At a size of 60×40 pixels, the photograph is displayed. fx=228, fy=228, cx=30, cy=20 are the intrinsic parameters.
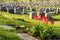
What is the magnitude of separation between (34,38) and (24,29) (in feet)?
5.97

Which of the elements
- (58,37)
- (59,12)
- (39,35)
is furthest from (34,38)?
(59,12)

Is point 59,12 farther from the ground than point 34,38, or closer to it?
closer to it

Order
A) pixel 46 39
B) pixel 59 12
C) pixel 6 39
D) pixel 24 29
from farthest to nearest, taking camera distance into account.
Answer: pixel 59 12, pixel 24 29, pixel 46 39, pixel 6 39

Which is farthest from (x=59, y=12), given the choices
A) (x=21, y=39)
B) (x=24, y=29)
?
(x=21, y=39)

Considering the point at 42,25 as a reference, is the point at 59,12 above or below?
below

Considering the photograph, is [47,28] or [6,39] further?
[47,28]

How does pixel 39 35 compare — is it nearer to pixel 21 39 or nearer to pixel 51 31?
pixel 51 31

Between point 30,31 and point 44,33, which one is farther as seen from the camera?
point 30,31

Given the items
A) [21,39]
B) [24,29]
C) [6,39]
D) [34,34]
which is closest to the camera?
[6,39]

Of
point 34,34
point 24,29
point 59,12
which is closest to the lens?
point 34,34

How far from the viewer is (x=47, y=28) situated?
10844 millimetres

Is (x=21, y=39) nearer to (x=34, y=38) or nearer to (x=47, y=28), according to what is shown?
(x=34, y=38)

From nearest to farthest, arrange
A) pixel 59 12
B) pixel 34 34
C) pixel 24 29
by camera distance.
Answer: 1. pixel 34 34
2. pixel 24 29
3. pixel 59 12

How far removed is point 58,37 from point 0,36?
2945 mm
